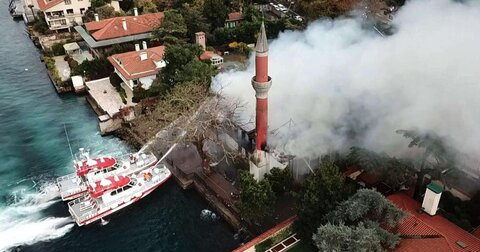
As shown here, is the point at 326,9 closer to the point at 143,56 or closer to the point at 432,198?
the point at 143,56

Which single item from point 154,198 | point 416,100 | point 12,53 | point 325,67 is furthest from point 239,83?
point 12,53

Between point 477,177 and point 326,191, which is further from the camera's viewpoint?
point 477,177

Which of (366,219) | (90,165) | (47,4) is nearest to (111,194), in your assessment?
(90,165)

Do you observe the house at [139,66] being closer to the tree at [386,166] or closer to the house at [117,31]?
the house at [117,31]

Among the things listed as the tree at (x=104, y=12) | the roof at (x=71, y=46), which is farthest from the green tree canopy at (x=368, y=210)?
the tree at (x=104, y=12)

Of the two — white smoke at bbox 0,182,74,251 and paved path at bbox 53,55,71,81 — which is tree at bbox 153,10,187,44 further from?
white smoke at bbox 0,182,74,251

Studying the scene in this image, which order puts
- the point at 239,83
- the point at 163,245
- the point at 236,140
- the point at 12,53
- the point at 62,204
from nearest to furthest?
the point at 163,245 < the point at 62,204 < the point at 236,140 < the point at 239,83 < the point at 12,53

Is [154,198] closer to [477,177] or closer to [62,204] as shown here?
[62,204]
